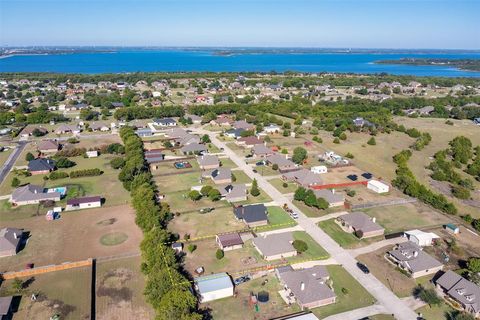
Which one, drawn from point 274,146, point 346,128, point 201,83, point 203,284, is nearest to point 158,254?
point 203,284

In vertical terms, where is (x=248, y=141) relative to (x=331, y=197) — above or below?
below

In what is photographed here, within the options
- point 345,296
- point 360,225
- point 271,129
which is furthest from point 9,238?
point 271,129

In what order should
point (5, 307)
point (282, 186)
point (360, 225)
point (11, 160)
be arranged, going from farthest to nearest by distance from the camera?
point (11, 160) → point (282, 186) → point (360, 225) → point (5, 307)

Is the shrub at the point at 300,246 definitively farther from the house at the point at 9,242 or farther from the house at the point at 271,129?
the house at the point at 271,129

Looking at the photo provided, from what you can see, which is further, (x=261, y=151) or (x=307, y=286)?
(x=261, y=151)

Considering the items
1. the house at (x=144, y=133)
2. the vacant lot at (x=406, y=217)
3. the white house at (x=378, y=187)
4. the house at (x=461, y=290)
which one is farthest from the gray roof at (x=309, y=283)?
the house at (x=144, y=133)

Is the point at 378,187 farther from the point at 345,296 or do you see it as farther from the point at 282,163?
the point at 345,296

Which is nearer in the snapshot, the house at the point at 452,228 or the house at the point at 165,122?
the house at the point at 452,228

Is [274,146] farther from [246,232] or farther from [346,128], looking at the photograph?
[246,232]
